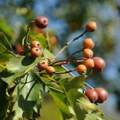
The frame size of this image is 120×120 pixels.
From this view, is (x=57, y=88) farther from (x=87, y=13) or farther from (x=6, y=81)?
(x=87, y=13)

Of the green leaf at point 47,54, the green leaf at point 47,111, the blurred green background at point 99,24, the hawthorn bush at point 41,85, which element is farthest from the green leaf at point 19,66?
the blurred green background at point 99,24

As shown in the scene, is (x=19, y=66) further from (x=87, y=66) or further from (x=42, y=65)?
(x=87, y=66)

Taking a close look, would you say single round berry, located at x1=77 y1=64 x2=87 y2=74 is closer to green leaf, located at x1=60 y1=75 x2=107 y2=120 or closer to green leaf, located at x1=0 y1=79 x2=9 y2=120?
green leaf, located at x1=60 y1=75 x2=107 y2=120

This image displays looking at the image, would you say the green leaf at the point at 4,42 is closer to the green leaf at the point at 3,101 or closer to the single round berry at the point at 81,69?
the green leaf at the point at 3,101

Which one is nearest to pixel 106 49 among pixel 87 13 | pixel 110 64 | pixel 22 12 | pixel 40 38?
pixel 110 64

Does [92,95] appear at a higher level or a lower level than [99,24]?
higher

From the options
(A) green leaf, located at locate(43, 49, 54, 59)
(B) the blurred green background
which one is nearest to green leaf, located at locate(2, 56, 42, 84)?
(A) green leaf, located at locate(43, 49, 54, 59)

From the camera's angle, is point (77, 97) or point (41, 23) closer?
point (77, 97)

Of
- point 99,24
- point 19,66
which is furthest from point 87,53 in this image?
point 99,24
